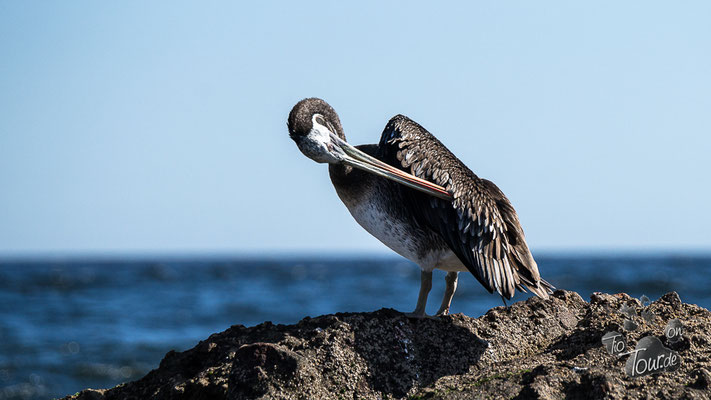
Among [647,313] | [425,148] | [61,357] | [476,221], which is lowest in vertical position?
[61,357]

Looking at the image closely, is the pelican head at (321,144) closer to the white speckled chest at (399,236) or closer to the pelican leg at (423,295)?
the white speckled chest at (399,236)

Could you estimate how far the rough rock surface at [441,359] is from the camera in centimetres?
383

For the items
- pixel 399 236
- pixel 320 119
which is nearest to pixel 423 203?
pixel 399 236

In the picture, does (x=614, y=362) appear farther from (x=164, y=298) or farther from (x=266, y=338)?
(x=164, y=298)

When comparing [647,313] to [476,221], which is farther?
[476,221]

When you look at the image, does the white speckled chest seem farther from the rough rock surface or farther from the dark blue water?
the dark blue water

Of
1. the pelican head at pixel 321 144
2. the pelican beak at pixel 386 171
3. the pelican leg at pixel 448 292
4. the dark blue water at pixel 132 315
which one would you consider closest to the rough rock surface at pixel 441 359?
the pelican leg at pixel 448 292

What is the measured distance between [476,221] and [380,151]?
1.07 metres

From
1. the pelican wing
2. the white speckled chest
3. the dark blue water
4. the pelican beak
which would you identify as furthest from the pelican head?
the dark blue water

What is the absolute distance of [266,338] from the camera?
184 inches

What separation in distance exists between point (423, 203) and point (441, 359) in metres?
1.21

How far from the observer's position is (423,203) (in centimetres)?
521

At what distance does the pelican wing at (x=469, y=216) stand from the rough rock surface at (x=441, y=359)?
0.26 m

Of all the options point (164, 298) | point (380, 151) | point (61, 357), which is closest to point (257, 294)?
point (164, 298)
